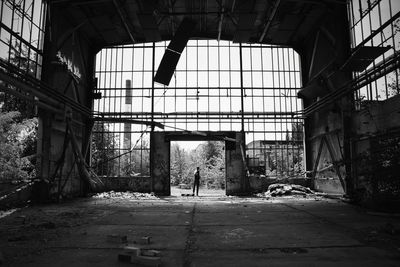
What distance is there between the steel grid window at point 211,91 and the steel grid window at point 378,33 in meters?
5.56

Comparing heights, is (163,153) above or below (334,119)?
below

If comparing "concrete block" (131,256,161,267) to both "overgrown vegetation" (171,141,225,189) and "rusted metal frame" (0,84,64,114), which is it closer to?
"rusted metal frame" (0,84,64,114)

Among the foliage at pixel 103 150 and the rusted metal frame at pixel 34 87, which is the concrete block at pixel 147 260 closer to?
the rusted metal frame at pixel 34 87

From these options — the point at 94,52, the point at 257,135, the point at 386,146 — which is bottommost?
the point at 386,146

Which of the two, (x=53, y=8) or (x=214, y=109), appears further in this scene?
(x=214, y=109)

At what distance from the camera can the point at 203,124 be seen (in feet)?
59.1

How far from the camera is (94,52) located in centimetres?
1855

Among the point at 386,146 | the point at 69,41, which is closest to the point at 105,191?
the point at 69,41

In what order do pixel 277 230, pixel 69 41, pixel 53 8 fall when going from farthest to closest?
pixel 69 41, pixel 53 8, pixel 277 230

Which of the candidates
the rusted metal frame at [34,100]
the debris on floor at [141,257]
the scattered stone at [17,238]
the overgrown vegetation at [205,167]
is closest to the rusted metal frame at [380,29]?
the debris on floor at [141,257]

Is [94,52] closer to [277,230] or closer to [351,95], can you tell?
[351,95]

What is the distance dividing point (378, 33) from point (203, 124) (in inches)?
383

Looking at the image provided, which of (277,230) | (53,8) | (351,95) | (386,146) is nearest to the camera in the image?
(277,230)

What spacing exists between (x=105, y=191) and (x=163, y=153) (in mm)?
3801
